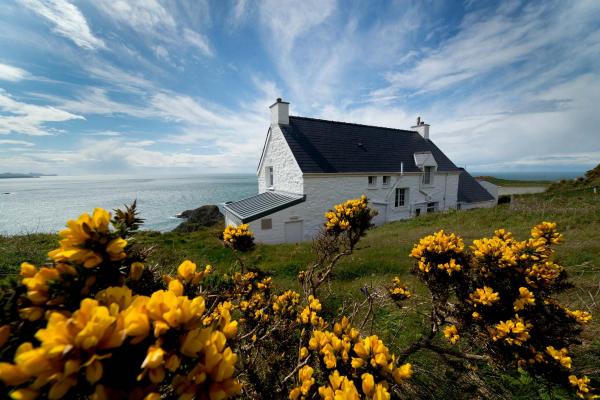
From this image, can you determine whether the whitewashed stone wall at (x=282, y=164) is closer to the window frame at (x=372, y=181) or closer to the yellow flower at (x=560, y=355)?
the window frame at (x=372, y=181)

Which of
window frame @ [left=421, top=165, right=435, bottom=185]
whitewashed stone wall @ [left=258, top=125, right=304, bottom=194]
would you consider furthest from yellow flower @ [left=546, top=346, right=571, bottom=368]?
window frame @ [left=421, top=165, right=435, bottom=185]

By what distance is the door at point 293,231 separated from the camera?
1350cm

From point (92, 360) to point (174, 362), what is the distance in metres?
0.23

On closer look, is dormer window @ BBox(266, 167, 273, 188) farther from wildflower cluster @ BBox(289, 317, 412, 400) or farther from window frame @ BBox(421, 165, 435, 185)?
wildflower cluster @ BBox(289, 317, 412, 400)

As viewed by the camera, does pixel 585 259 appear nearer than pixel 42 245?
Yes

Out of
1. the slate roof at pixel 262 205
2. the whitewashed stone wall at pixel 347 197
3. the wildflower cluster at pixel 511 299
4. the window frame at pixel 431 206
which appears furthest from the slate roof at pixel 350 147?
the wildflower cluster at pixel 511 299

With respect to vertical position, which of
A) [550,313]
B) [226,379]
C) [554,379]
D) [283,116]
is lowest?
[554,379]

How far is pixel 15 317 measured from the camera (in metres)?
0.84

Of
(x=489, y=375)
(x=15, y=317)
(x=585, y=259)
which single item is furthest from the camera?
(x=585, y=259)

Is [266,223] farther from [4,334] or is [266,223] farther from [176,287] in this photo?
[4,334]

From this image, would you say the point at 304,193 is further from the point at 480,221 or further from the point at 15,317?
the point at 15,317

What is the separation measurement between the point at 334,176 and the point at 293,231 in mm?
4623

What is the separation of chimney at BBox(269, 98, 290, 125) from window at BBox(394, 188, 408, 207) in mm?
10246

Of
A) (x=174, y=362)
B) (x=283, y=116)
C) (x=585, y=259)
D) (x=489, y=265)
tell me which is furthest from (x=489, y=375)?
(x=283, y=116)
